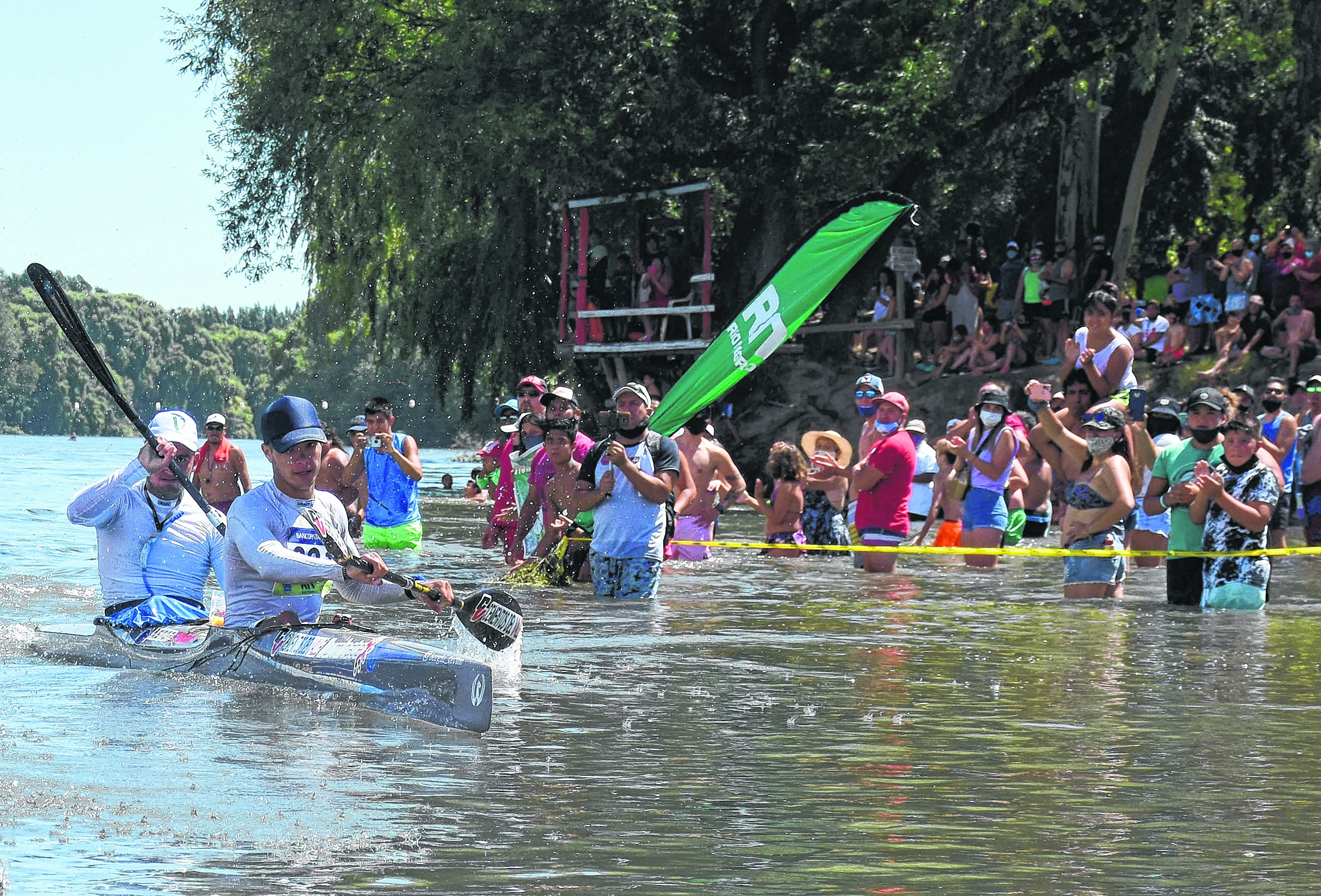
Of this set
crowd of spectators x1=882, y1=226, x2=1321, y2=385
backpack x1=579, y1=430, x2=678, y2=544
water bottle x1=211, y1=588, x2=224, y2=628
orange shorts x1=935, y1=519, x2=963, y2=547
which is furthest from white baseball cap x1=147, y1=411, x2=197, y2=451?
crowd of spectators x1=882, y1=226, x2=1321, y2=385

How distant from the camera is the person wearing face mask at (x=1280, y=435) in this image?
1677 centimetres

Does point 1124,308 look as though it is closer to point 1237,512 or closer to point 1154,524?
point 1154,524

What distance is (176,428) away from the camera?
382 inches

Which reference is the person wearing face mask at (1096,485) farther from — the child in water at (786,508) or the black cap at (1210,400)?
the child in water at (786,508)

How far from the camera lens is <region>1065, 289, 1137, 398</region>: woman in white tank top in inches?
524

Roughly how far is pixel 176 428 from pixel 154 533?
55 cm

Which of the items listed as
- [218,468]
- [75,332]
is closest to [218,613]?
[75,332]

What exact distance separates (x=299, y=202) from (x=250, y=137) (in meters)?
1.70

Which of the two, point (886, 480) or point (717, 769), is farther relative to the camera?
point (886, 480)

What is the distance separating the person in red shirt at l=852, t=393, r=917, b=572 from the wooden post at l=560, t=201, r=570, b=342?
1578 cm

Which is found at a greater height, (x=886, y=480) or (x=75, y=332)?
(x=75, y=332)

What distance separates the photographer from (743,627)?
12984 mm

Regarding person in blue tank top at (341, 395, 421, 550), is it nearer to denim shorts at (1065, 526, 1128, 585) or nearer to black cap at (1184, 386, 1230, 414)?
denim shorts at (1065, 526, 1128, 585)

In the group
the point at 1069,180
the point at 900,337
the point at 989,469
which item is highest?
the point at 1069,180
